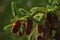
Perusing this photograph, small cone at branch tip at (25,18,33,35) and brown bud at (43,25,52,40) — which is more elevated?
small cone at branch tip at (25,18,33,35)

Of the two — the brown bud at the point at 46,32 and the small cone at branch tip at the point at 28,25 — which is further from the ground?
the small cone at branch tip at the point at 28,25

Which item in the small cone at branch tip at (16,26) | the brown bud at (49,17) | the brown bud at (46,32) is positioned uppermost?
the brown bud at (49,17)

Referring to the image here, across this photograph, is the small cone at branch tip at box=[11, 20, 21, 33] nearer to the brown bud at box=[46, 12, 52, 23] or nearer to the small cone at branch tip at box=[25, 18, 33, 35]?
the small cone at branch tip at box=[25, 18, 33, 35]

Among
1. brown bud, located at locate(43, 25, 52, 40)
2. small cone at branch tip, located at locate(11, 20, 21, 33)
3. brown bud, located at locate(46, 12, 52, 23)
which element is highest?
brown bud, located at locate(46, 12, 52, 23)

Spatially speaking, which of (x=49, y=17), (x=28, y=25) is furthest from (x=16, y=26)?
(x=49, y=17)

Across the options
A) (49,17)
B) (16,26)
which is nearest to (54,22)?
(49,17)

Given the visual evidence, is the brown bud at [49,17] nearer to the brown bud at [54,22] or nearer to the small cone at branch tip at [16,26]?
the brown bud at [54,22]

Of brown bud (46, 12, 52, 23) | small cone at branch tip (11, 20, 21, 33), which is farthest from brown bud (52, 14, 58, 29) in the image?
small cone at branch tip (11, 20, 21, 33)

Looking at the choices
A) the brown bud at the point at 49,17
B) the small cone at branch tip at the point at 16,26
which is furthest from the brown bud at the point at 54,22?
the small cone at branch tip at the point at 16,26

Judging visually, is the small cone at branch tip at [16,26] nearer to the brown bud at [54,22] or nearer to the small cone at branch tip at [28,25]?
the small cone at branch tip at [28,25]

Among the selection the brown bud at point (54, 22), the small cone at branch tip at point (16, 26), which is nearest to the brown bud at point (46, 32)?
the brown bud at point (54, 22)

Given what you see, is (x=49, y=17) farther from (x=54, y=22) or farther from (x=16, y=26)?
(x=16, y=26)

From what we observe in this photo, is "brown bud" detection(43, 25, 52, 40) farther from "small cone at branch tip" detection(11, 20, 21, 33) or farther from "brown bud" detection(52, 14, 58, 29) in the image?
"small cone at branch tip" detection(11, 20, 21, 33)
